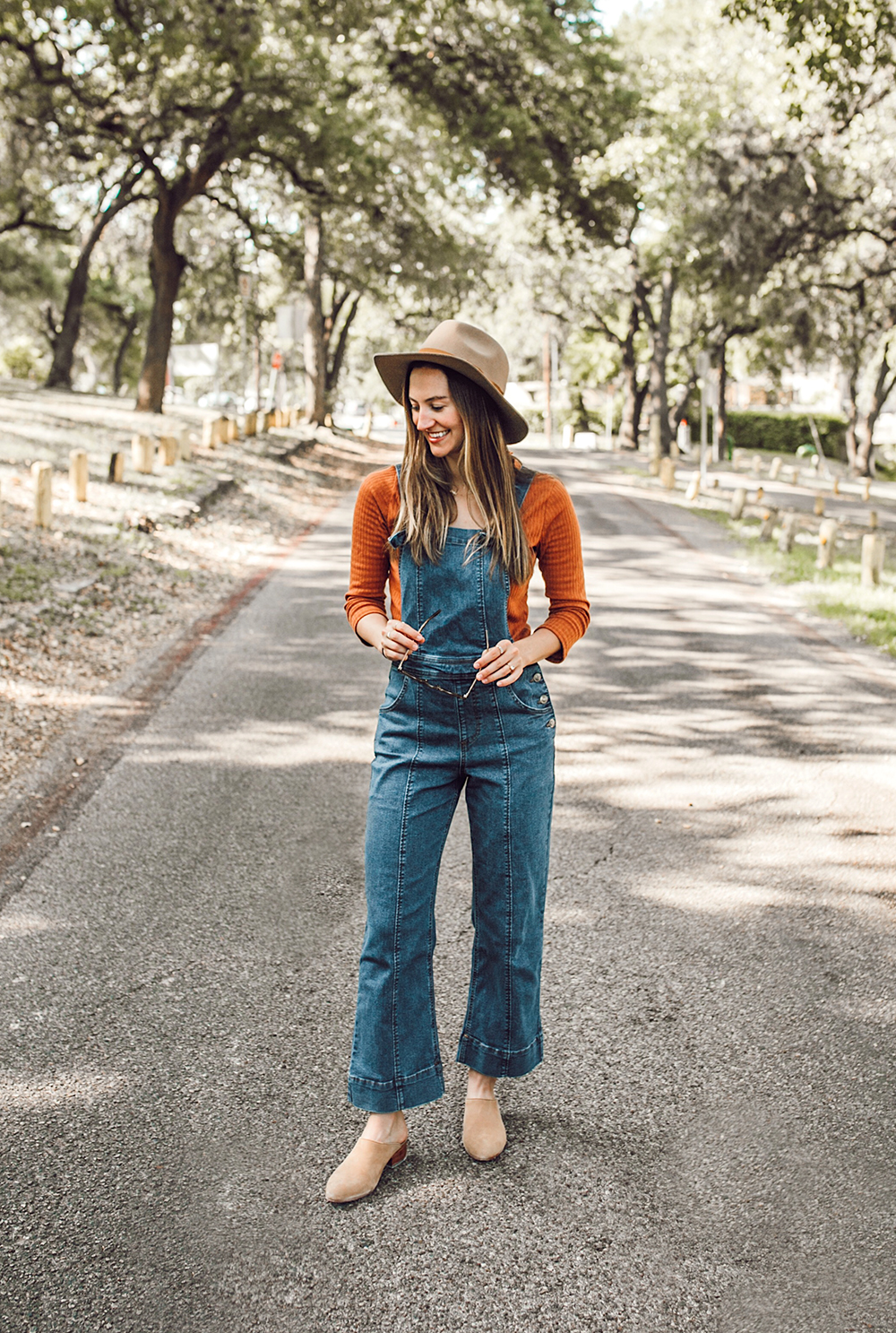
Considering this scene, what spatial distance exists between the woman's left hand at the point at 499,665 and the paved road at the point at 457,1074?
1.24m

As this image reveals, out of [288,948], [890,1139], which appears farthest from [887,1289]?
[288,948]

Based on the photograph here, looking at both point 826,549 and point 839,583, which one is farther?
point 826,549

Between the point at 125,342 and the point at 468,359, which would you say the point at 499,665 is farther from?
the point at 125,342

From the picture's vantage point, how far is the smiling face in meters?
2.86

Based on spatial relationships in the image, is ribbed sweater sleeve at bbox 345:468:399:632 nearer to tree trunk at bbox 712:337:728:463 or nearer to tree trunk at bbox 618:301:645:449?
tree trunk at bbox 618:301:645:449

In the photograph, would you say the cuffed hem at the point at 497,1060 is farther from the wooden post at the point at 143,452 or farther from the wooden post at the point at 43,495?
the wooden post at the point at 143,452

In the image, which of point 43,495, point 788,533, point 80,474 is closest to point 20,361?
point 80,474

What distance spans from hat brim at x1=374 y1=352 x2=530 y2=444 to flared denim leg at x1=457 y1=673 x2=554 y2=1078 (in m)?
0.65

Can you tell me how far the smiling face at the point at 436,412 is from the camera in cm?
286

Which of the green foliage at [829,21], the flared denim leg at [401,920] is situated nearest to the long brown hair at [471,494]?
the flared denim leg at [401,920]

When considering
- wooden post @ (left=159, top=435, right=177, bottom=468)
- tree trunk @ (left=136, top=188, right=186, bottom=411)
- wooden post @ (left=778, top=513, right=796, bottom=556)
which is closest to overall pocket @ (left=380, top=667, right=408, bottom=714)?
wooden post @ (left=778, top=513, right=796, bottom=556)

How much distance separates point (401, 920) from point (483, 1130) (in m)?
0.62

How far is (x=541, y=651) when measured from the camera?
290cm

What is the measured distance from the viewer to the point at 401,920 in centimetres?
287
